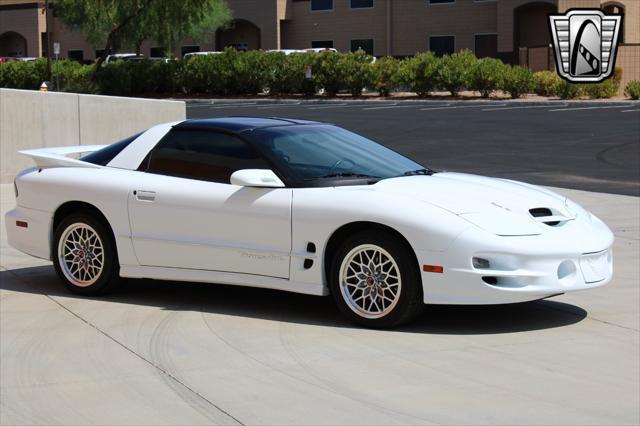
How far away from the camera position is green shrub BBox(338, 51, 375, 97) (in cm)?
4744

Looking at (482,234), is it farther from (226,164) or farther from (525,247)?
(226,164)

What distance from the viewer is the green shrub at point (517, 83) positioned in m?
43.6

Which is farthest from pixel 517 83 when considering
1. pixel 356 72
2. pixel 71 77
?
pixel 71 77

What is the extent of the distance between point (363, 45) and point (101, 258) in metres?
61.4

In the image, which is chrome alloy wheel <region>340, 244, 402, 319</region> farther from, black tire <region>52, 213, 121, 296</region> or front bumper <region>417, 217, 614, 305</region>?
black tire <region>52, 213, 121, 296</region>

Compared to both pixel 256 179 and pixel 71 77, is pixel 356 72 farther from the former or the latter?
pixel 256 179

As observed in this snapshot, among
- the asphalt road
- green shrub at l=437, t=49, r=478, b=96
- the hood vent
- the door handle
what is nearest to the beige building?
green shrub at l=437, t=49, r=478, b=96

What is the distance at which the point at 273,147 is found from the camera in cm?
831

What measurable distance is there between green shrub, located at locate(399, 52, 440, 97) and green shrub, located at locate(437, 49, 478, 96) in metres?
0.33

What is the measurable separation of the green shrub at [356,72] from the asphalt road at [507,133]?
393 cm

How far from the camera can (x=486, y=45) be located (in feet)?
210

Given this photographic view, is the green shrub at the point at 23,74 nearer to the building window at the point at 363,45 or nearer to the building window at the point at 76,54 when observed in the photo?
the building window at the point at 363,45

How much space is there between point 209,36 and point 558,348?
2689 inches

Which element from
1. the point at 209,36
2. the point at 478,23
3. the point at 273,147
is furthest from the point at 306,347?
the point at 209,36
